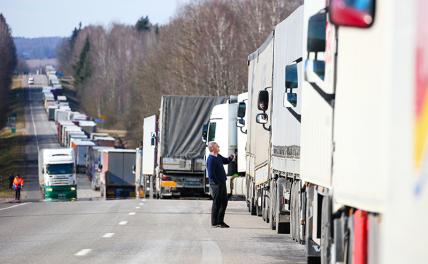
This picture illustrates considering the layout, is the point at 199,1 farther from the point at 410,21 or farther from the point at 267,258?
the point at 410,21

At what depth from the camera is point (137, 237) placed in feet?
67.3

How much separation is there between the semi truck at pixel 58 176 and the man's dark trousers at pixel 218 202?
42.6 m

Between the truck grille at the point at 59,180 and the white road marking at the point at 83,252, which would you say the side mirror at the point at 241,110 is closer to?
the white road marking at the point at 83,252

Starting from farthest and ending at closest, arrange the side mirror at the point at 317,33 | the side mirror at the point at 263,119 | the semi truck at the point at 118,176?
the semi truck at the point at 118,176 < the side mirror at the point at 263,119 < the side mirror at the point at 317,33

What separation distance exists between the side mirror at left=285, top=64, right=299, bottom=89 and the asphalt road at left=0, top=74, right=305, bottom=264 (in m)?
2.40

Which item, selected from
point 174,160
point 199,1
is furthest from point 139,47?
point 174,160

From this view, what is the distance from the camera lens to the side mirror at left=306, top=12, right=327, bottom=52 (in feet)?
33.8

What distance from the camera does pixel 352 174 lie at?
796 cm

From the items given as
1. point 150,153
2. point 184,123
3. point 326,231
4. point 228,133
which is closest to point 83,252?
point 326,231

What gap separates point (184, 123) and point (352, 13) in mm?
36617

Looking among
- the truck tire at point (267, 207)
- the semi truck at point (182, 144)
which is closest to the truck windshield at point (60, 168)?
the semi truck at point (182, 144)

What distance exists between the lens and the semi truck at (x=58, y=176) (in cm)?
6638

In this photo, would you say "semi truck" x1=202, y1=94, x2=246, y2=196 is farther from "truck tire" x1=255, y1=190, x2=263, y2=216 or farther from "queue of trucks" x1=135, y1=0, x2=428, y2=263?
"queue of trucks" x1=135, y1=0, x2=428, y2=263

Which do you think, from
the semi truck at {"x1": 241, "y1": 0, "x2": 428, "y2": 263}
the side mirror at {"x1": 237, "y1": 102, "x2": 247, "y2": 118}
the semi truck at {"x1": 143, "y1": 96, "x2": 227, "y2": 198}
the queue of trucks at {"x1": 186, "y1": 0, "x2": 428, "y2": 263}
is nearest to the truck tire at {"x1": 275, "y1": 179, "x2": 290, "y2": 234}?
the queue of trucks at {"x1": 186, "y1": 0, "x2": 428, "y2": 263}
